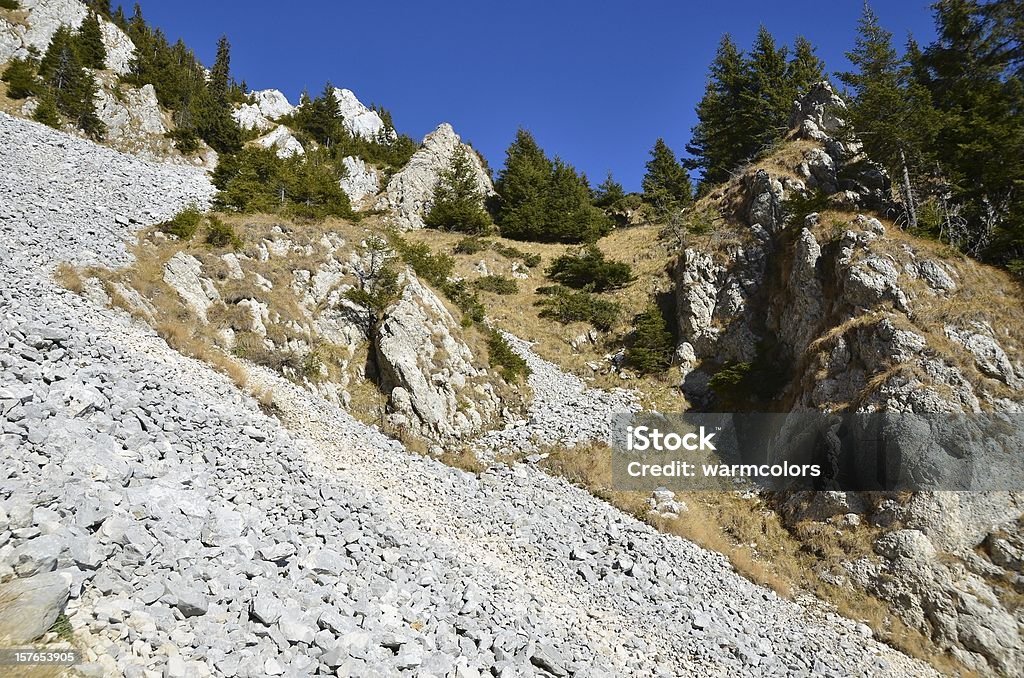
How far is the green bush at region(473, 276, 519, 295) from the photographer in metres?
39.2

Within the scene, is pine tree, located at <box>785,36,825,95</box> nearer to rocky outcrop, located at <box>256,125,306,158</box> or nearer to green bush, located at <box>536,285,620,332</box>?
green bush, located at <box>536,285,620,332</box>

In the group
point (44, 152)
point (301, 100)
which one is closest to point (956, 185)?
point (44, 152)

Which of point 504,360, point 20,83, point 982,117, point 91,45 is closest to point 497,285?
point 504,360

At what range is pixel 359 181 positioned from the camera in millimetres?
62062

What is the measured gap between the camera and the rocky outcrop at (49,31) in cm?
4972

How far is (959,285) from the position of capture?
19672 millimetres

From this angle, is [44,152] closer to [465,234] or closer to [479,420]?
[479,420]

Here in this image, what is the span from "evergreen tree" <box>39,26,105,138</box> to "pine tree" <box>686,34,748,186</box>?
58686mm

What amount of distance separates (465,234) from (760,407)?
36021mm

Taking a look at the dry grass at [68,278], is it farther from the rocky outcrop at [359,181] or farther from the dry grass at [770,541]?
the rocky outcrop at [359,181]

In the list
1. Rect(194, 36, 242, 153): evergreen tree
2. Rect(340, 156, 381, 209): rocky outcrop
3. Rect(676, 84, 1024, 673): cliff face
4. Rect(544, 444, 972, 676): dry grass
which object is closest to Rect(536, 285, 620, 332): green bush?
Rect(676, 84, 1024, 673): cliff face

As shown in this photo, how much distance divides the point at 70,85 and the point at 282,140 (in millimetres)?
23657

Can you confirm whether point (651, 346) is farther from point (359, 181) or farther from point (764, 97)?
point (359, 181)

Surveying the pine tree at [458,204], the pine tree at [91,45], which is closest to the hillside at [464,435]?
the pine tree at [458,204]
